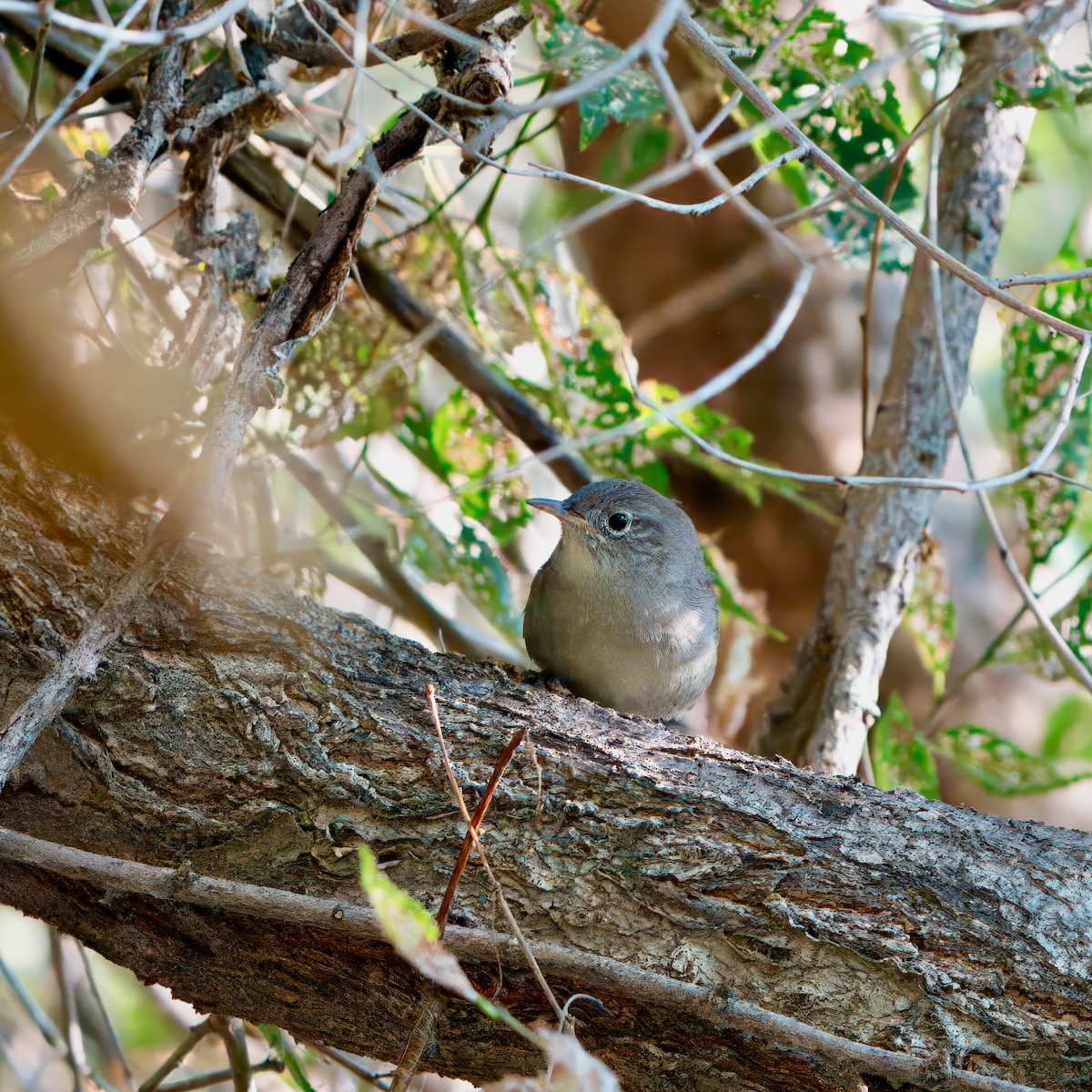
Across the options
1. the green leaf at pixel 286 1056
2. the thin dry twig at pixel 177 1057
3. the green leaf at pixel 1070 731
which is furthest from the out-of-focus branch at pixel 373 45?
the green leaf at pixel 1070 731

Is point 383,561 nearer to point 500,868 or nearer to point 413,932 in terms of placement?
point 500,868

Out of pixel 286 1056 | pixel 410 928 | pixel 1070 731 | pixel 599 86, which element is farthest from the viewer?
pixel 1070 731

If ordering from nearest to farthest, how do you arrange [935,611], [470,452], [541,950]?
[541,950] < [935,611] < [470,452]

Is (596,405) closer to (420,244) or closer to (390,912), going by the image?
(420,244)

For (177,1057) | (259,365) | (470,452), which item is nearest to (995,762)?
(470,452)

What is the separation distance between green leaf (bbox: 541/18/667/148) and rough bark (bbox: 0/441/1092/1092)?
72.1 inches

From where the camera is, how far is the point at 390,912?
1.52m

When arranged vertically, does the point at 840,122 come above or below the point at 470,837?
above

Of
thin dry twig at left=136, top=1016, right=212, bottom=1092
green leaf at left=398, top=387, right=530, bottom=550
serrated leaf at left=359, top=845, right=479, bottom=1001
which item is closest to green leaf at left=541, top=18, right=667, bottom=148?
green leaf at left=398, top=387, right=530, bottom=550

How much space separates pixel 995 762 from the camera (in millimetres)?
4215

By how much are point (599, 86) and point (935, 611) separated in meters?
2.45

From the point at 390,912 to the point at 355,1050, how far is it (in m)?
1.14

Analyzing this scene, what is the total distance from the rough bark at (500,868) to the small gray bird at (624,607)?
→ 3.25 ft

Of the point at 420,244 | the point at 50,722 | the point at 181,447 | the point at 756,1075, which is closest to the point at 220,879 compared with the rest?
the point at 50,722
